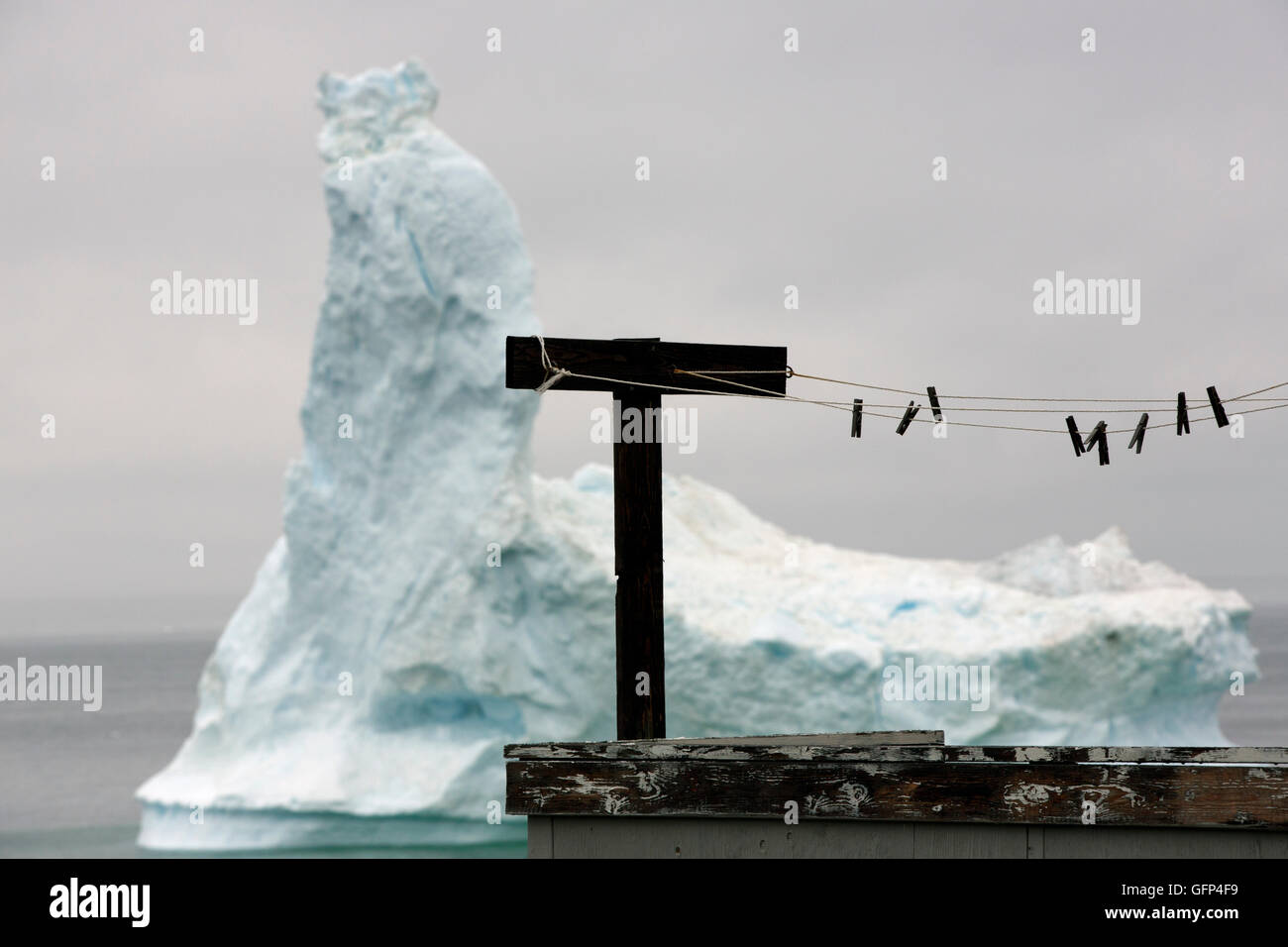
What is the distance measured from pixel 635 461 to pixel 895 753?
75.6 inches

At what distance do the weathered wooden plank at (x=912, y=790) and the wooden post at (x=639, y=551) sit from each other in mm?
1267

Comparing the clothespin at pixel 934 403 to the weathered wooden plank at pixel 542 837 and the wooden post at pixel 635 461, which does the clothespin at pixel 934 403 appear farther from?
the weathered wooden plank at pixel 542 837

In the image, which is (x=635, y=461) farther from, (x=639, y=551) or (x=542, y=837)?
(x=542, y=837)

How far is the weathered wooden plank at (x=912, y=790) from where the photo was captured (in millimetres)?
3482

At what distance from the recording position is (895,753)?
3.72 m

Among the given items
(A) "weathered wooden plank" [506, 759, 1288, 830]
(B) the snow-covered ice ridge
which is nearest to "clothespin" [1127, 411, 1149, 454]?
(A) "weathered wooden plank" [506, 759, 1288, 830]

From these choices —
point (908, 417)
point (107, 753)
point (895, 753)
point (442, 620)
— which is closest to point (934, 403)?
point (908, 417)

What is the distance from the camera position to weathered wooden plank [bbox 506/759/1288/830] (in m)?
3.48

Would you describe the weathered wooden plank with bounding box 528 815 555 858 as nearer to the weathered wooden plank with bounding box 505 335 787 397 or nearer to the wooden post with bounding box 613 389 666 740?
the wooden post with bounding box 613 389 666 740

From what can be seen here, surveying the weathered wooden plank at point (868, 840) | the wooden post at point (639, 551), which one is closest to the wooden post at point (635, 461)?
the wooden post at point (639, 551)

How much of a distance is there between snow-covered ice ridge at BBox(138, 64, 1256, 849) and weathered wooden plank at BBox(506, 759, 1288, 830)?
1074 centimetres

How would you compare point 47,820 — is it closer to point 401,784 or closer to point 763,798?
point 401,784

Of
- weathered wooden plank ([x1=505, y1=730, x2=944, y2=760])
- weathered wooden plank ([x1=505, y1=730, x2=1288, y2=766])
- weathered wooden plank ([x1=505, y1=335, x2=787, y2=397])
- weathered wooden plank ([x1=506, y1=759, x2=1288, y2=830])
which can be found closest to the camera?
weathered wooden plank ([x1=506, y1=759, x2=1288, y2=830])
